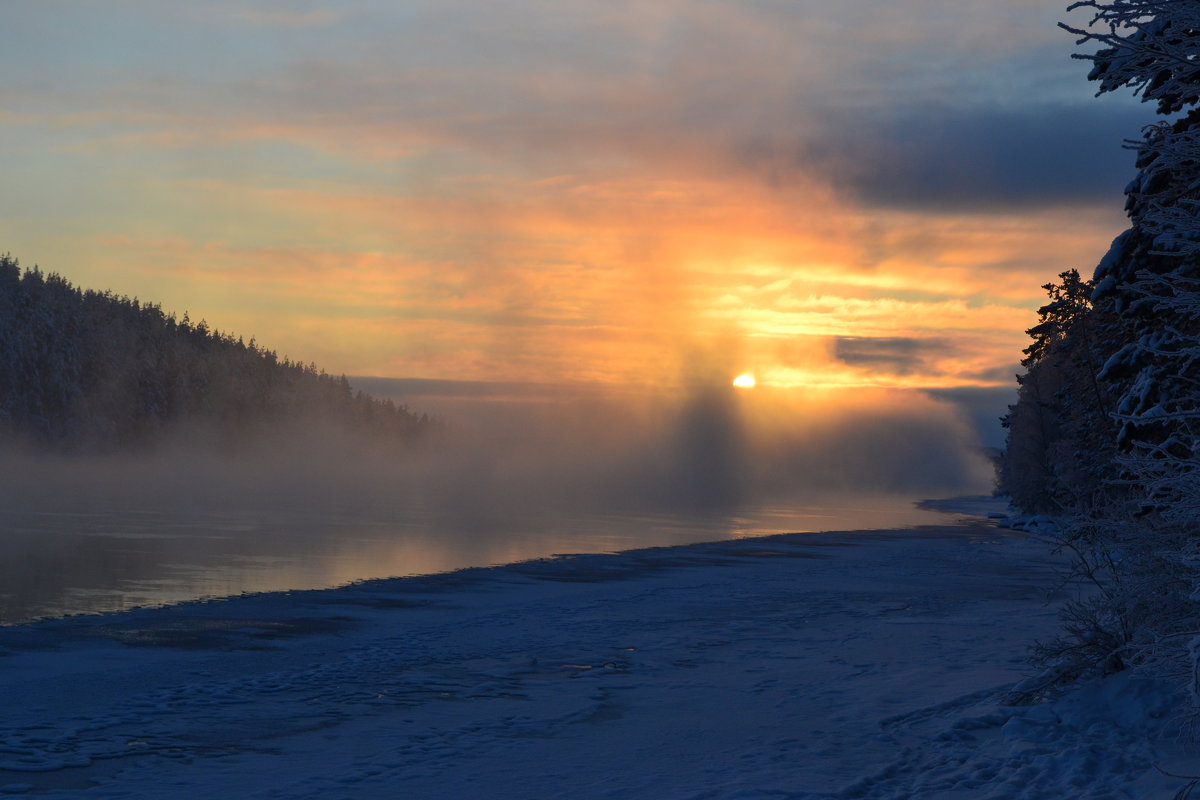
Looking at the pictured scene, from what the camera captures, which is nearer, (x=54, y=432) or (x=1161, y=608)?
(x=1161, y=608)

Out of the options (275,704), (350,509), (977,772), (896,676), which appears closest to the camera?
(977,772)

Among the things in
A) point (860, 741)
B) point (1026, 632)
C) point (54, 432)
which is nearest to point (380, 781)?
point (860, 741)

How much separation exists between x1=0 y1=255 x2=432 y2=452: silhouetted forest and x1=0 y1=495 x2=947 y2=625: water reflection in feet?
249

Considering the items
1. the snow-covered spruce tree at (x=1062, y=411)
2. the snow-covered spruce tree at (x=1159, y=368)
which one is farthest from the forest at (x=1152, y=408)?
the snow-covered spruce tree at (x=1062, y=411)

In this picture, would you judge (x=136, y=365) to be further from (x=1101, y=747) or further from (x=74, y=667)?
(x=1101, y=747)

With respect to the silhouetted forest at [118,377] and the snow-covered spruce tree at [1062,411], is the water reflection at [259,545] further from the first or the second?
the silhouetted forest at [118,377]

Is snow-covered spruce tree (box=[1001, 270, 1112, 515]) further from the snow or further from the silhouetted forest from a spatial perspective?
the silhouetted forest

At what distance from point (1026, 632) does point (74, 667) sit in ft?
57.5

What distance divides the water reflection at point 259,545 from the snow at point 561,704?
4600 mm

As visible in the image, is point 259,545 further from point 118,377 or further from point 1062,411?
point 118,377

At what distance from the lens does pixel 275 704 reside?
14.8 metres

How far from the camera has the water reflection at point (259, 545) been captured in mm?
27859

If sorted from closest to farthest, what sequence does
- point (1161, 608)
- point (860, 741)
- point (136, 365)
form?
point (1161, 608) < point (860, 741) < point (136, 365)

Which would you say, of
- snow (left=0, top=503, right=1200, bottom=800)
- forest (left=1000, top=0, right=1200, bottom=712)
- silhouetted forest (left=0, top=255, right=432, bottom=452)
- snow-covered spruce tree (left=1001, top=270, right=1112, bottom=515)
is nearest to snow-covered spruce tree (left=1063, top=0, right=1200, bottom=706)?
forest (left=1000, top=0, right=1200, bottom=712)
